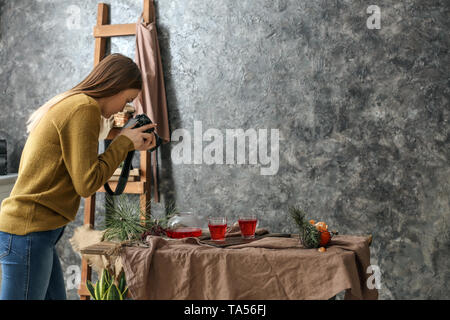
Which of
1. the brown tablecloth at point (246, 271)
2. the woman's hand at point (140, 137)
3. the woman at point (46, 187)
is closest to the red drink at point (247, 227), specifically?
the brown tablecloth at point (246, 271)

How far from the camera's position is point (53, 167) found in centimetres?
158

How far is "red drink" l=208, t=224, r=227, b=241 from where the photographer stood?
1970 mm

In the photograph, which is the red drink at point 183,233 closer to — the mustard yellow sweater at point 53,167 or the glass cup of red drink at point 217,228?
the glass cup of red drink at point 217,228

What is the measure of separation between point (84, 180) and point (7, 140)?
96.6 inches

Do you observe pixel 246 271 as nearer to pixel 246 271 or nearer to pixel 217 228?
pixel 246 271

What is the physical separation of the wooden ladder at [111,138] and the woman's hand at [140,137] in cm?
137

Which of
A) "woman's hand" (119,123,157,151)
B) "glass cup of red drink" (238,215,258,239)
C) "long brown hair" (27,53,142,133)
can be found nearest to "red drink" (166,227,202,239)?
"glass cup of red drink" (238,215,258,239)

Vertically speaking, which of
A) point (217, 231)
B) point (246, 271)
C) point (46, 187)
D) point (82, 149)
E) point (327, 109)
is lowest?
point (246, 271)

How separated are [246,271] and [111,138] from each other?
1.90 meters

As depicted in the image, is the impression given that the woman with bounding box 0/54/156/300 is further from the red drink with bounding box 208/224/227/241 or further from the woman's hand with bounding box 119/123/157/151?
the red drink with bounding box 208/224/227/241

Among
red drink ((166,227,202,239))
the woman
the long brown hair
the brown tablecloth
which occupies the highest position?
the long brown hair

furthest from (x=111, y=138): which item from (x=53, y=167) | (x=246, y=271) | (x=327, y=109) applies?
(x=246, y=271)

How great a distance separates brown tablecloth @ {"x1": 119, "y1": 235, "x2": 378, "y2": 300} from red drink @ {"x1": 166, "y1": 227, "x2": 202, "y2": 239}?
147mm
